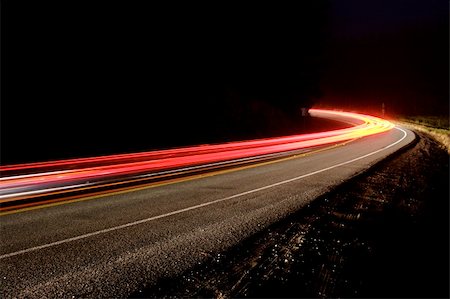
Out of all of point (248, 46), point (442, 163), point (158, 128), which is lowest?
point (442, 163)

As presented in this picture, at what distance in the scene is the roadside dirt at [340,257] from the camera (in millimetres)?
4797

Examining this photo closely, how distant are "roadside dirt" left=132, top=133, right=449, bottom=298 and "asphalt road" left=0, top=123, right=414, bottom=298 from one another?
0.45m

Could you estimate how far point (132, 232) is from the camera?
7027 millimetres

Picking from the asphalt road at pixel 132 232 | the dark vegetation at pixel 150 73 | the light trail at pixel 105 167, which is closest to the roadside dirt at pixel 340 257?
the asphalt road at pixel 132 232

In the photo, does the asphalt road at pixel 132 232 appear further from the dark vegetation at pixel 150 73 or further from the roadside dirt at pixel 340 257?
the dark vegetation at pixel 150 73

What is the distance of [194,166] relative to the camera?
1530cm

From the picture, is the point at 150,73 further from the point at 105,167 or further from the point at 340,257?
the point at 340,257

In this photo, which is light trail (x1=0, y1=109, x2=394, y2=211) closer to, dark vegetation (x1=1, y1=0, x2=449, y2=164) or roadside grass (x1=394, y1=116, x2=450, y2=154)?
dark vegetation (x1=1, y1=0, x2=449, y2=164)

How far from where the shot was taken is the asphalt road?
5064mm

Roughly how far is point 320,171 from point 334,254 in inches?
347

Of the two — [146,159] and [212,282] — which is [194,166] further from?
[212,282]

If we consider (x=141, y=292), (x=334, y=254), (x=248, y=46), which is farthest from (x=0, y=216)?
(x=248, y=46)

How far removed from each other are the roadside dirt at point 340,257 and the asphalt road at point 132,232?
0.45m

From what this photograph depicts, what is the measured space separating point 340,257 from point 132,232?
3818 millimetres
